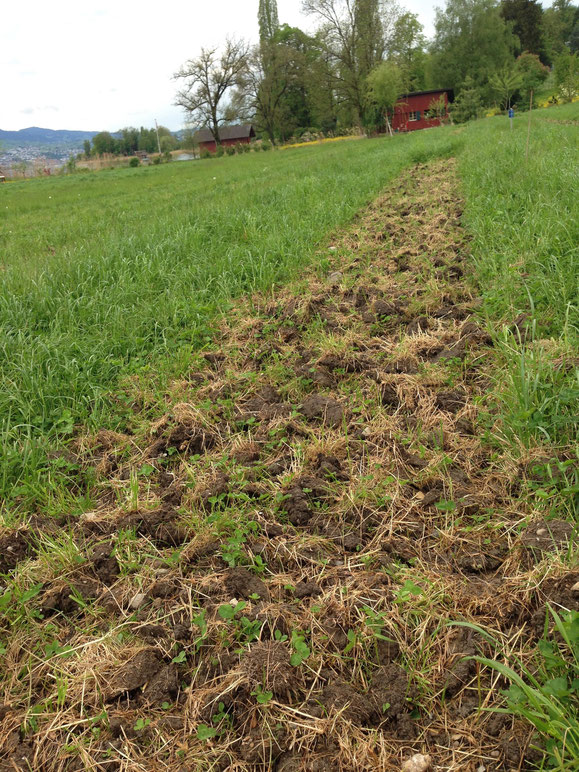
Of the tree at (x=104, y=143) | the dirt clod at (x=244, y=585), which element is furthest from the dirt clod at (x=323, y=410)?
the tree at (x=104, y=143)

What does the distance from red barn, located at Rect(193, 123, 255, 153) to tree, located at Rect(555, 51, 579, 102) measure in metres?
45.2

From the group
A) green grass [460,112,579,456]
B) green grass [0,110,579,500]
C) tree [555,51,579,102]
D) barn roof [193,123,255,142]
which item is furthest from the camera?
barn roof [193,123,255,142]

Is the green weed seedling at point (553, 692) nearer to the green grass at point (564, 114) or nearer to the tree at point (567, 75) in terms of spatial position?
the green grass at point (564, 114)

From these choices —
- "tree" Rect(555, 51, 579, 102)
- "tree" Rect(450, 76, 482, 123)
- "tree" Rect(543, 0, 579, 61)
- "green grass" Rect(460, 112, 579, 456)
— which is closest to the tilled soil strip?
"green grass" Rect(460, 112, 579, 456)

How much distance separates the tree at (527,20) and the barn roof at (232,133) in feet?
120

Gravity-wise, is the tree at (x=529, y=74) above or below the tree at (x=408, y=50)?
below

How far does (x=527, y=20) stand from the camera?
62312 millimetres

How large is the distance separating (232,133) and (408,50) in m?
27.5

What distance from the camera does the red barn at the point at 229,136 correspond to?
245ft

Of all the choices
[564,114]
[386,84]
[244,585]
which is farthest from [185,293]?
[386,84]

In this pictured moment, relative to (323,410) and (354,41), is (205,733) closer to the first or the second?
(323,410)

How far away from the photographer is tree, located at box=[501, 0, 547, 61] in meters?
62.2

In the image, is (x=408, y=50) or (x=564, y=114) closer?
(x=564, y=114)

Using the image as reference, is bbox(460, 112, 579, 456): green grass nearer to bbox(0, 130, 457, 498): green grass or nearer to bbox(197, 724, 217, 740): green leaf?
bbox(197, 724, 217, 740): green leaf
